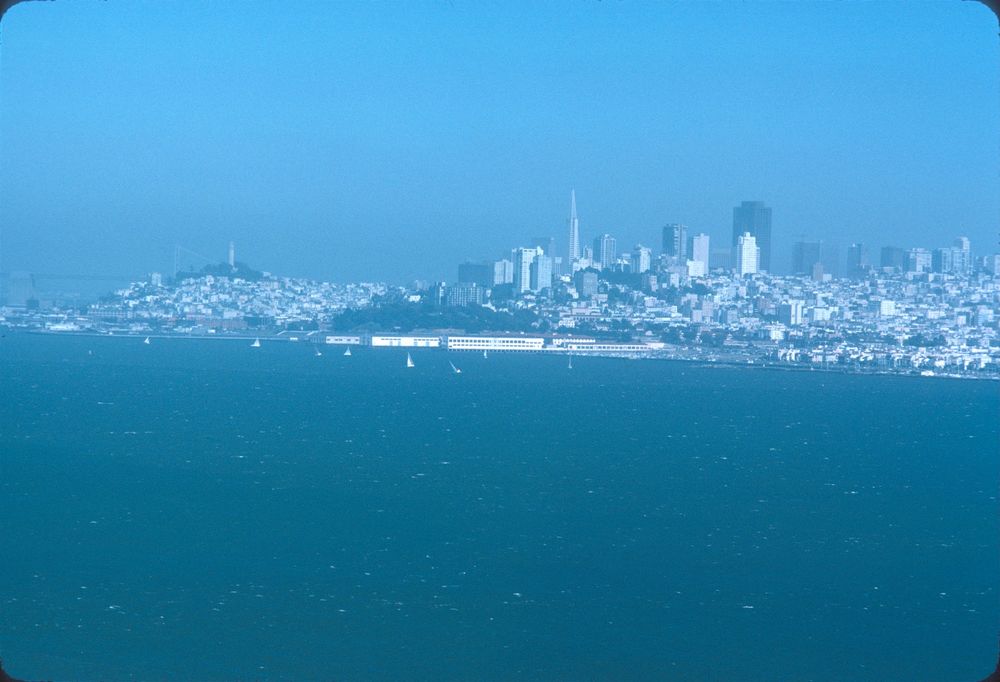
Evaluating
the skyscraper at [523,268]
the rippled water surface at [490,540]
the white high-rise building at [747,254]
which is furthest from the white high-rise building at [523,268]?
the rippled water surface at [490,540]

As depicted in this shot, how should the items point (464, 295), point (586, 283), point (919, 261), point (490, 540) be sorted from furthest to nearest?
point (586, 283)
point (464, 295)
point (919, 261)
point (490, 540)

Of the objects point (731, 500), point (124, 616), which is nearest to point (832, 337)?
point (731, 500)

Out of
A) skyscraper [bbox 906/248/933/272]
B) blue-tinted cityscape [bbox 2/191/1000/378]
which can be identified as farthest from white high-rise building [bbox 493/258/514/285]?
skyscraper [bbox 906/248/933/272]

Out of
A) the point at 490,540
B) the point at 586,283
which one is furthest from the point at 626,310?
the point at 490,540

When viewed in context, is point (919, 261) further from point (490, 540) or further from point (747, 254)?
point (490, 540)

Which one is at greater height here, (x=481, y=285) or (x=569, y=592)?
(x=481, y=285)

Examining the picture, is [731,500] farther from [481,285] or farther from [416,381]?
[481,285]

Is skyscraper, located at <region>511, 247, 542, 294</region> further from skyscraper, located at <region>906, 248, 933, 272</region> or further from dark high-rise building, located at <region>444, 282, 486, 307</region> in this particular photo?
skyscraper, located at <region>906, 248, 933, 272</region>
